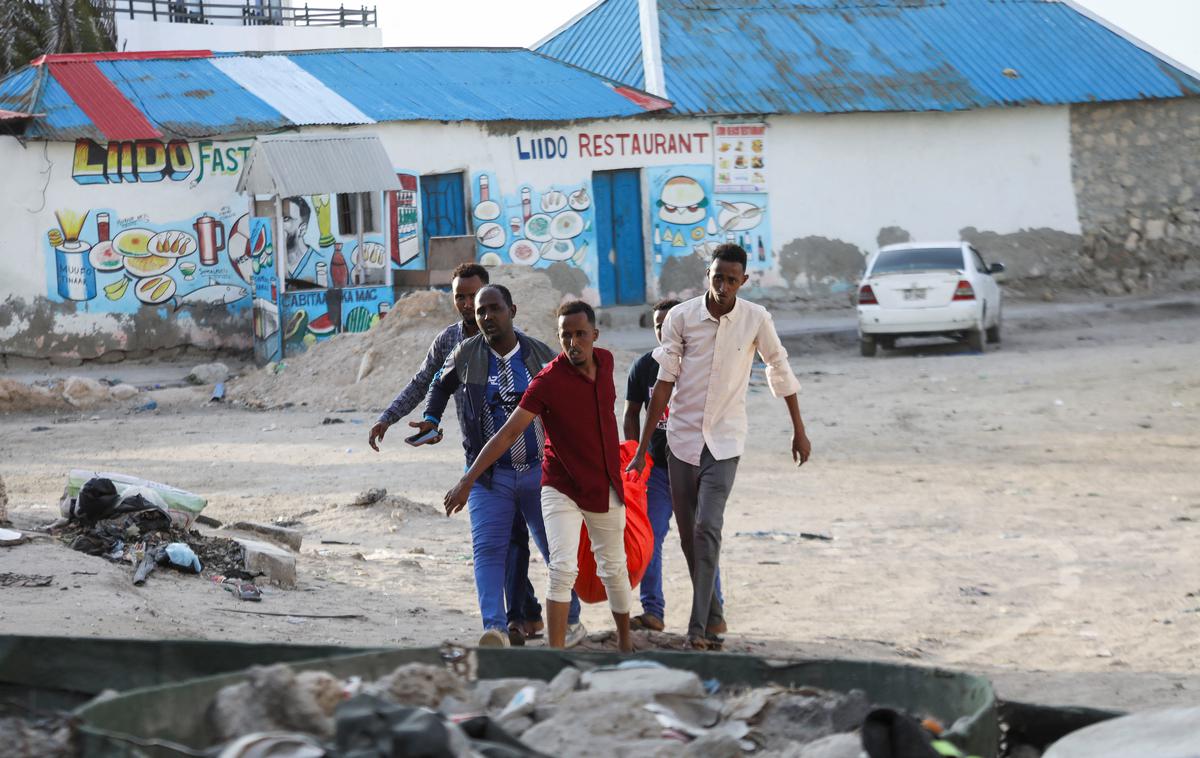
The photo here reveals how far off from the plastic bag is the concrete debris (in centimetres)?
262

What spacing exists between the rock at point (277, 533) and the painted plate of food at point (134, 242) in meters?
12.0

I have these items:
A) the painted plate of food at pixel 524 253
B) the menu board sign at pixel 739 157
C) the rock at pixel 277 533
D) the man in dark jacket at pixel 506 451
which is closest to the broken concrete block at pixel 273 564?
the rock at pixel 277 533

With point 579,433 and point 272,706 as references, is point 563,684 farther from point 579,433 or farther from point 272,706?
point 579,433

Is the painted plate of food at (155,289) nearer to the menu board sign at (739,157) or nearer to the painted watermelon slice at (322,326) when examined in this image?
the painted watermelon slice at (322,326)

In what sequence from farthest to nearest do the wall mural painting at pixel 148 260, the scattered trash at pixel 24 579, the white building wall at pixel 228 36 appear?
the white building wall at pixel 228 36 → the wall mural painting at pixel 148 260 → the scattered trash at pixel 24 579

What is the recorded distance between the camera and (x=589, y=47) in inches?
1094

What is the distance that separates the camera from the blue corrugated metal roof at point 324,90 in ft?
68.6

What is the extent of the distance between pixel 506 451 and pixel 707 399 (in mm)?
949

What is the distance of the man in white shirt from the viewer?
671cm

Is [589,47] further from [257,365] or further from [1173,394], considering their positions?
[1173,394]

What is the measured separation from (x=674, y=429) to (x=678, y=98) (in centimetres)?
1828

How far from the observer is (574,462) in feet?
20.4

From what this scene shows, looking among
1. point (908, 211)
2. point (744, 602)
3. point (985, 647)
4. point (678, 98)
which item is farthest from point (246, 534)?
point (908, 211)

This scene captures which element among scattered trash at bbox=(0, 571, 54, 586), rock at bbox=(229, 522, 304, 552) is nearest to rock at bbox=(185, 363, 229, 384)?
rock at bbox=(229, 522, 304, 552)
